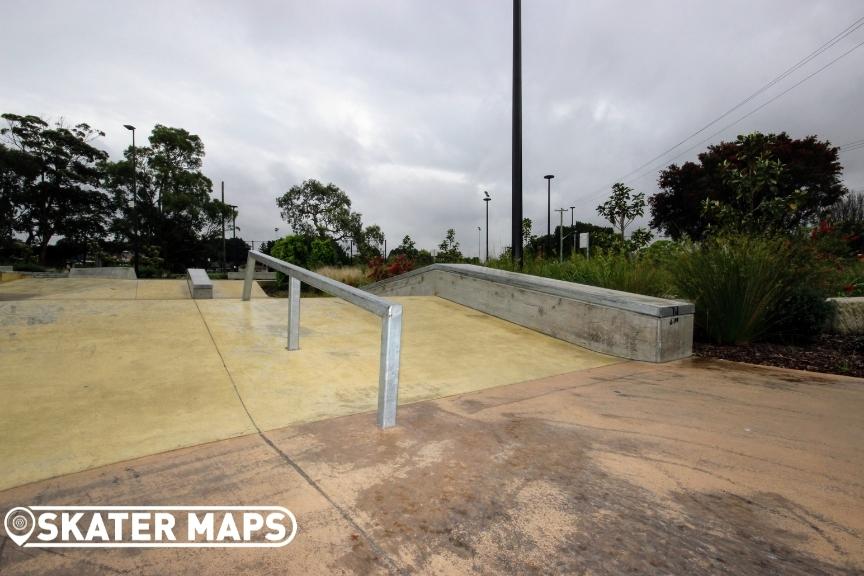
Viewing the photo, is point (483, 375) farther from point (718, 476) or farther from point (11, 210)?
point (11, 210)

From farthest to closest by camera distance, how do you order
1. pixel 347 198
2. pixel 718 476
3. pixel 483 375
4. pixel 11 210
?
pixel 347 198 < pixel 11 210 < pixel 483 375 < pixel 718 476

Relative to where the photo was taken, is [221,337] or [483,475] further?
[221,337]

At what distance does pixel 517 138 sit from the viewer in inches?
299

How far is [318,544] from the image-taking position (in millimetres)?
1386

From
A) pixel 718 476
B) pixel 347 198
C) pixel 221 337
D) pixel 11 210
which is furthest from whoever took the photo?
pixel 347 198

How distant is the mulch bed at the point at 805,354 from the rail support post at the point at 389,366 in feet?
12.2

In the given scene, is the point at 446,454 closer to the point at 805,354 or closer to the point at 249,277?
the point at 805,354

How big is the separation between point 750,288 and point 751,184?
13.3 feet

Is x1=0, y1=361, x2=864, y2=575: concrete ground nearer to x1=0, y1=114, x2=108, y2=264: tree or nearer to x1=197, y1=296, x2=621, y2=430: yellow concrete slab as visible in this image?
x1=197, y1=296, x2=621, y2=430: yellow concrete slab

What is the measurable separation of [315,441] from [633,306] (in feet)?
11.3

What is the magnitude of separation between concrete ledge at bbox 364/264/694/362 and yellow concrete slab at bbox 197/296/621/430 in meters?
0.19

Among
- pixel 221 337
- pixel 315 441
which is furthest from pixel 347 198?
pixel 315 441

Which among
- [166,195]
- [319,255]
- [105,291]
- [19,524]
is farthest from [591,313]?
[166,195]
